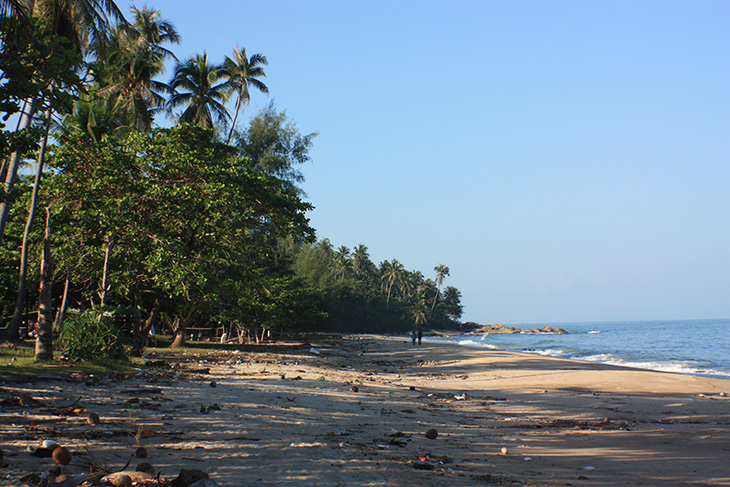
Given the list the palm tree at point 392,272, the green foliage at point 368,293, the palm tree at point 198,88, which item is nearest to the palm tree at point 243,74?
the palm tree at point 198,88

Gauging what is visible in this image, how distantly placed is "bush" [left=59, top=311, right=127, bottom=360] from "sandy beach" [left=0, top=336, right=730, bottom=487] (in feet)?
4.42

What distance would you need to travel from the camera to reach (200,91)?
30.8 meters

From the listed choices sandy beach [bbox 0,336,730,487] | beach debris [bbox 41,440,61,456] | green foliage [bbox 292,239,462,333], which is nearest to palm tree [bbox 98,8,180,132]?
sandy beach [bbox 0,336,730,487]

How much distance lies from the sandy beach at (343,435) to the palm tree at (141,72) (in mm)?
18302

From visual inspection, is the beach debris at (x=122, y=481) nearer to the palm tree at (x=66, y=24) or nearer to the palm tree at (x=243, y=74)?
the palm tree at (x=66, y=24)

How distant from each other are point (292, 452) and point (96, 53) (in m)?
15.7

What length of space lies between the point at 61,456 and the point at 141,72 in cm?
2701

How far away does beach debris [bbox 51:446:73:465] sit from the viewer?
4.03 metres

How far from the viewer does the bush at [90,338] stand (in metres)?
11.4

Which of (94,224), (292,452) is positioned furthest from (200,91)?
(292,452)

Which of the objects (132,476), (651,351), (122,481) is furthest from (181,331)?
(651,351)

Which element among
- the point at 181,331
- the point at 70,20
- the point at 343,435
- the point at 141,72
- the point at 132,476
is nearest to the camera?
the point at 132,476

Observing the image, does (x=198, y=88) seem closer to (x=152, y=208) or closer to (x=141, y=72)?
(x=141, y=72)

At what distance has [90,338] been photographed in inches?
461
